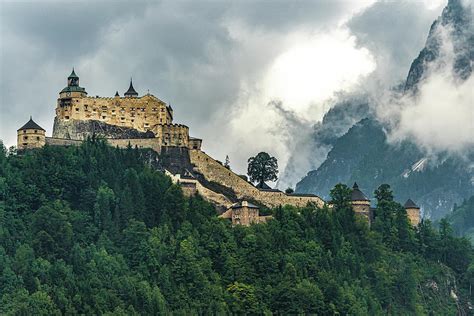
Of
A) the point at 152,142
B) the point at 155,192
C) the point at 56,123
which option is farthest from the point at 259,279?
the point at 56,123

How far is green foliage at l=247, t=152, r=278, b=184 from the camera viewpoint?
129m

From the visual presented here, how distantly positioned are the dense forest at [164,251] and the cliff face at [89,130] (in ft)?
13.7

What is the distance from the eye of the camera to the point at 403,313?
4584 inches

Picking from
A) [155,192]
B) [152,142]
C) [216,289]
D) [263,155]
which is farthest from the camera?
[263,155]

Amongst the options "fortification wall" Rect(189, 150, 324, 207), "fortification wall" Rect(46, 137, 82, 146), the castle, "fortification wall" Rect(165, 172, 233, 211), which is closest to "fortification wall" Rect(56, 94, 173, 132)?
the castle

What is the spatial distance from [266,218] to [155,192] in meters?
10.9

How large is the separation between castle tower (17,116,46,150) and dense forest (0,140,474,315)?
114 cm

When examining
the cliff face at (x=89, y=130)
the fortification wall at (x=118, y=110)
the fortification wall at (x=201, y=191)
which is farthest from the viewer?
the fortification wall at (x=118, y=110)

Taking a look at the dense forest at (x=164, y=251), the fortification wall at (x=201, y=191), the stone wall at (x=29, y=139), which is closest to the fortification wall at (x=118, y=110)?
the dense forest at (x=164, y=251)

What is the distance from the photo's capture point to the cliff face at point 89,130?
12094cm

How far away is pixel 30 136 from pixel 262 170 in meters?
26.2

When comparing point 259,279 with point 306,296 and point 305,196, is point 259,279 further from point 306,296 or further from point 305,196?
point 305,196

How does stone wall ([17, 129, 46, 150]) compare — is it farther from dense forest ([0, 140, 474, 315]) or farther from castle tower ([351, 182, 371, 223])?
castle tower ([351, 182, 371, 223])

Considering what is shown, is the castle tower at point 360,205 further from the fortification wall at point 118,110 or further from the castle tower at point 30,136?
the castle tower at point 30,136
